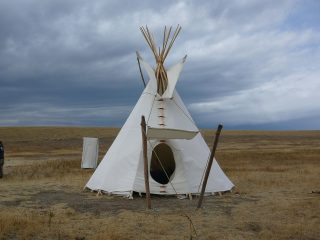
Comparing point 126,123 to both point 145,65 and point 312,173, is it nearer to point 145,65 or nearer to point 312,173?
point 145,65

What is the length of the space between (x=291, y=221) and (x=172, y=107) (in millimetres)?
4924

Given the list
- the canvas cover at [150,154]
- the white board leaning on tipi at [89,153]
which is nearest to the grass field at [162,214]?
the canvas cover at [150,154]

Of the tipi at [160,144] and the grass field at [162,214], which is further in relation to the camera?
the tipi at [160,144]

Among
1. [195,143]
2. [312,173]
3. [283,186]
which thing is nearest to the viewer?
[195,143]

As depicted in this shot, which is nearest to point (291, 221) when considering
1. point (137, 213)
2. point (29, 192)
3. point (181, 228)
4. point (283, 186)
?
point (181, 228)

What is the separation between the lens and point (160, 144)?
12117 millimetres

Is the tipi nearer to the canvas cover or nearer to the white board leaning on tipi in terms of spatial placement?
the canvas cover

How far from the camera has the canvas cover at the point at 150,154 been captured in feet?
37.5

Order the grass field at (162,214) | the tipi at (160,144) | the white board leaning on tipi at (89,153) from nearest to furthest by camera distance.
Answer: the grass field at (162,214) → the tipi at (160,144) → the white board leaning on tipi at (89,153)

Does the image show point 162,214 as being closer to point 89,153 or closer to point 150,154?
point 150,154

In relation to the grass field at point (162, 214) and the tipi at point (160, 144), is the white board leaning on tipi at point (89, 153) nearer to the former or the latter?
the grass field at point (162, 214)

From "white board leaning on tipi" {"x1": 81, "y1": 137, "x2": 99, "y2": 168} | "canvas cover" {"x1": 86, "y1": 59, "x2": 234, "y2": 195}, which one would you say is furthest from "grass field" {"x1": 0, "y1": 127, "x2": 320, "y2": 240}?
"white board leaning on tipi" {"x1": 81, "y1": 137, "x2": 99, "y2": 168}

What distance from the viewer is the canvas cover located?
450 inches

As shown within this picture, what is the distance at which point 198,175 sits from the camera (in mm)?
11781
